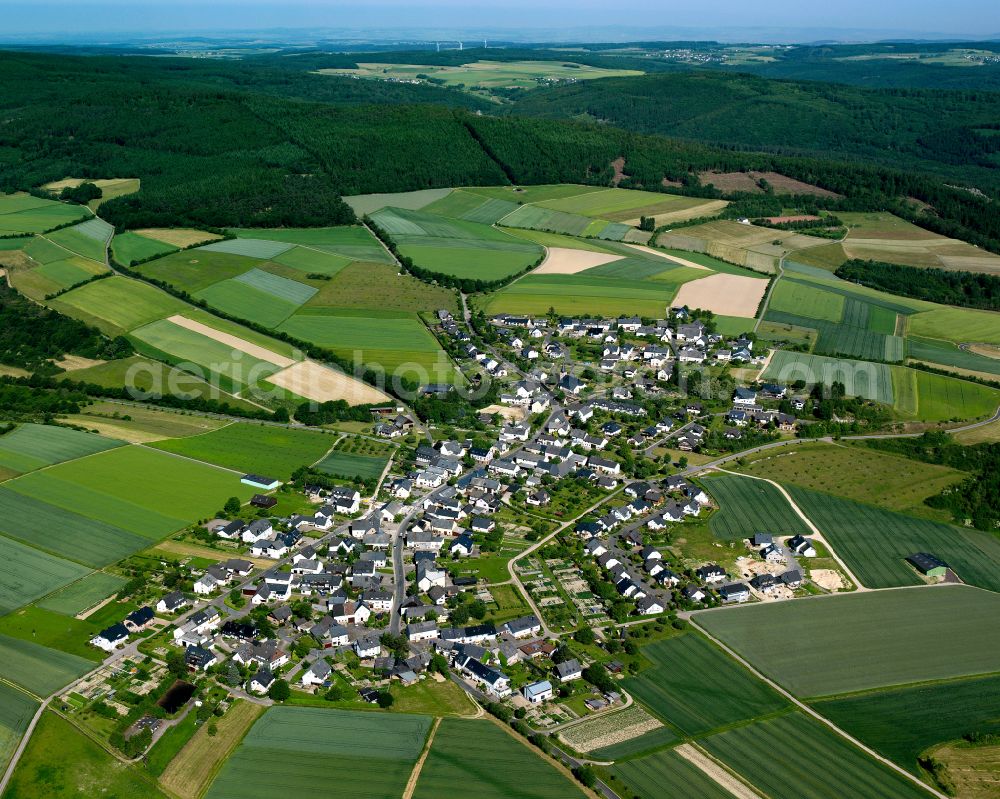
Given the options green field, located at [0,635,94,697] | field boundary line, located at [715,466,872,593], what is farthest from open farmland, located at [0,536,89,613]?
field boundary line, located at [715,466,872,593]

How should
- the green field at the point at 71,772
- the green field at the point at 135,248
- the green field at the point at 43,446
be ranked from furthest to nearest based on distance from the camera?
the green field at the point at 135,248, the green field at the point at 43,446, the green field at the point at 71,772

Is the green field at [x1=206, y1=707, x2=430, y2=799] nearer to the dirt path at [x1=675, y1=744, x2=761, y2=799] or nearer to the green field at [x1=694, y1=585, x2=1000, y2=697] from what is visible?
the dirt path at [x1=675, y1=744, x2=761, y2=799]

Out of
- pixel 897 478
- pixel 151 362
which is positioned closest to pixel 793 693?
pixel 897 478

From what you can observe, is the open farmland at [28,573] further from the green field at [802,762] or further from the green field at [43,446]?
the green field at [802,762]

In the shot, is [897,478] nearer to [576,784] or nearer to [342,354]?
[576,784]

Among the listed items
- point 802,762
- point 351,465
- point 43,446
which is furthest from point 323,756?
point 43,446

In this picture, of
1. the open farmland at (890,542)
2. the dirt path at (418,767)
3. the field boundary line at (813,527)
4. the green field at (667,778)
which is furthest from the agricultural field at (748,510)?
the dirt path at (418,767)
